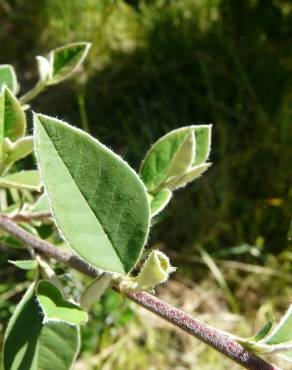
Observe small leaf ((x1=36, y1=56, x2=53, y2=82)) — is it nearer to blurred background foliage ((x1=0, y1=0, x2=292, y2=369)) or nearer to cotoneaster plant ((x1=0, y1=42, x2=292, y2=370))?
→ cotoneaster plant ((x1=0, y1=42, x2=292, y2=370))

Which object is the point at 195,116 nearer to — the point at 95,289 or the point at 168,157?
the point at 168,157

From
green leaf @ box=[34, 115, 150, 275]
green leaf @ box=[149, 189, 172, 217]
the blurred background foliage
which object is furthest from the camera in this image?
the blurred background foliage

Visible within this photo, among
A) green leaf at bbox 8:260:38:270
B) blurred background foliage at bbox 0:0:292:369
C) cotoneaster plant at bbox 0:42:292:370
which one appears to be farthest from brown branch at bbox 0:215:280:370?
blurred background foliage at bbox 0:0:292:369

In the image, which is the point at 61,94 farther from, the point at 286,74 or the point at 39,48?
the point at 286,74

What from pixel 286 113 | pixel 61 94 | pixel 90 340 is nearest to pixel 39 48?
pixel 61 94

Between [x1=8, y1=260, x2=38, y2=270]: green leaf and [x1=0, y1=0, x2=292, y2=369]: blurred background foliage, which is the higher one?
[x1=8, y1=260, x2=38, y2=270]: green leaf

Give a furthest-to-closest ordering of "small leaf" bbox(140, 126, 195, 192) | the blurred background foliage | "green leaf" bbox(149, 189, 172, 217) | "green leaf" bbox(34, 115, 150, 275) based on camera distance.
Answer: the blurred background foliage < "small leaf" bbox(140, 126, 195, 192) < "green leaf" bbox(149, 189, 172, 217) < "green leaf" bbox(34, 115, 150, 275)

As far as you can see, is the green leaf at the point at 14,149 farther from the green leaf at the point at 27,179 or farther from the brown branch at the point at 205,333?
the brown branch at the point at 205,333

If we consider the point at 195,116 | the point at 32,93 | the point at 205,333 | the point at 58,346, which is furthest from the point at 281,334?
the point at 195,116
